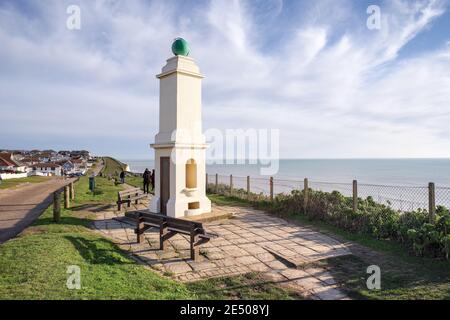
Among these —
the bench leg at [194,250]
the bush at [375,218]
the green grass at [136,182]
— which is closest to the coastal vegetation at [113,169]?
the green grass at [136,182]

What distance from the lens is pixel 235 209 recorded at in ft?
38.7

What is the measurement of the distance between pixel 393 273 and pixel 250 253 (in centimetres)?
266

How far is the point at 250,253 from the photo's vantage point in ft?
21.4

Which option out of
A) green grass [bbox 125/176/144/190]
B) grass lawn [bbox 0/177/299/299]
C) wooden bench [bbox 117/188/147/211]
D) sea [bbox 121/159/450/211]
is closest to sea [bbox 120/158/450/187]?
sea [bbox 121/159/450/211]

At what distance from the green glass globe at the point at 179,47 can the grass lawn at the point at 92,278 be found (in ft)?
20.0

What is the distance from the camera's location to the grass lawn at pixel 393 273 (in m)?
4.59

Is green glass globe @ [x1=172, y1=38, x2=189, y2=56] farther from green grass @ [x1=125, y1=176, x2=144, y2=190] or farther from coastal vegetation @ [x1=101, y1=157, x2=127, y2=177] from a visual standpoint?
coastal vegetation @ [x1=101, y1=157, x2=127, y2=177]

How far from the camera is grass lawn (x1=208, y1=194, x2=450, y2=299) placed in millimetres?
4594

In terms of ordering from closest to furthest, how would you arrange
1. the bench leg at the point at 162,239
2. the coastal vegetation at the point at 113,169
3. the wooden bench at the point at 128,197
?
the bench leg at the point at 162,239 → the wooden bench at the point at 128,197 → the coastal vegetation at the point at 113,169

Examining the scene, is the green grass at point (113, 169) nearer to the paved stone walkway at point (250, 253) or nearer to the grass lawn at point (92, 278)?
the paved stone walkway at point (250, 253)

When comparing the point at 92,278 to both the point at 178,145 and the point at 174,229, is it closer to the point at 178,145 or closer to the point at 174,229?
the point at 174,229
